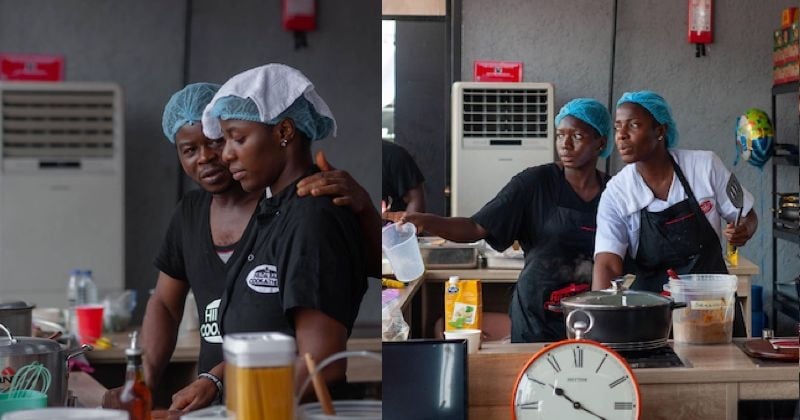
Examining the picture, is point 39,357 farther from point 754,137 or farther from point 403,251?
point 754,137

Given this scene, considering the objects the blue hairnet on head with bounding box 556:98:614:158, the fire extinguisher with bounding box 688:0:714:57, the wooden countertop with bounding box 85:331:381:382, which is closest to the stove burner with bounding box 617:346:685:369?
the blue hairnet on head with bounding box 556:98:614:158

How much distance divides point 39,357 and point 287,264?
414 millimetres

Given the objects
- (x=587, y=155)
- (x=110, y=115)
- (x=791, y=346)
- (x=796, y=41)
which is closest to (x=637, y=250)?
(x=587, y=155)

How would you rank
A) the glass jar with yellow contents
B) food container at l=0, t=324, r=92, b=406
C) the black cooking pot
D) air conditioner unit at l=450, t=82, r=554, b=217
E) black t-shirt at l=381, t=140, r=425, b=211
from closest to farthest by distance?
the glass jar with yellow contents
food container at l=0, t=324, r=92, b=406
black t-shirt at l=381, t=140, r=425, b=211
air conditioner unit at l=450, t=82, r=554, b=217
the black cooking pot

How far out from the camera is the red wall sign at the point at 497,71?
247cm

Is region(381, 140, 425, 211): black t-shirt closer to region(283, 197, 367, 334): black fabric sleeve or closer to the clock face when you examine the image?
the clock face

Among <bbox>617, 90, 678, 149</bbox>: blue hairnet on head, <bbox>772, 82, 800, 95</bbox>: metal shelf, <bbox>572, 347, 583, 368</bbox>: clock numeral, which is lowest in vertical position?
<bbox>572, 347, 583, 368</bbox>: clock numeral

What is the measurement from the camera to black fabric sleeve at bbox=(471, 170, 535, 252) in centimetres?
247

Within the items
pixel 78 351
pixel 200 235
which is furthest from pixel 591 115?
pixel 78 351

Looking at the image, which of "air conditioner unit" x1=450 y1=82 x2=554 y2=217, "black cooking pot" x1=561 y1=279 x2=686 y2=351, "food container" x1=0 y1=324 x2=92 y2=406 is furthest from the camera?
"black cooking pot" x1=561 y1=279 x2=686 y2=351

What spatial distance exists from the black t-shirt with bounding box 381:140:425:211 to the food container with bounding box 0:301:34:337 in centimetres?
81

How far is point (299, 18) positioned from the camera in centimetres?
151

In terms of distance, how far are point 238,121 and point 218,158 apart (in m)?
0.06

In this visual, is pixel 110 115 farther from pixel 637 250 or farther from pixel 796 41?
pixel 796 41
